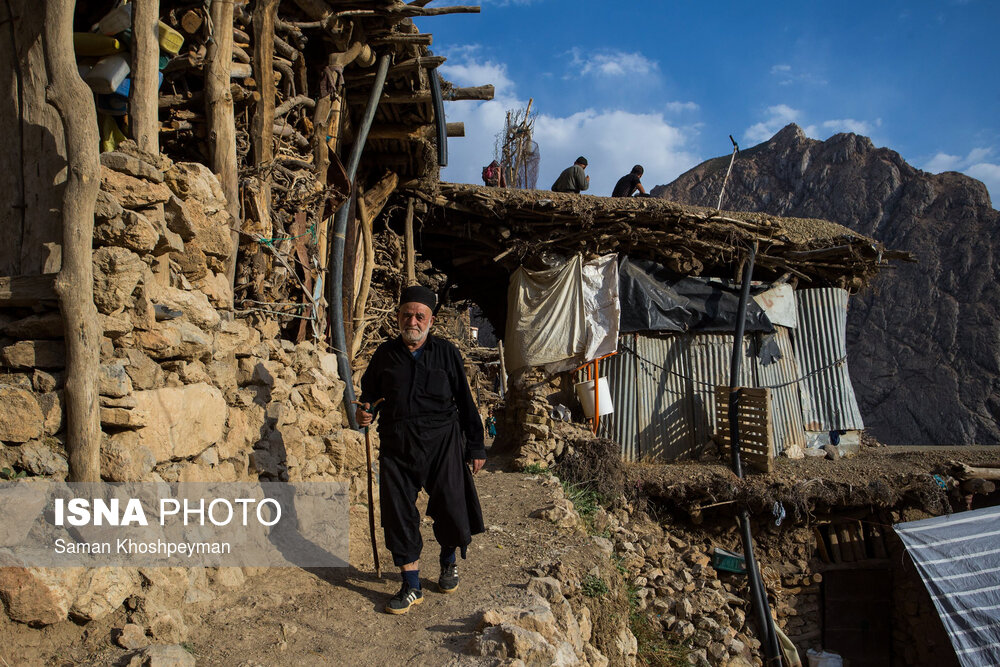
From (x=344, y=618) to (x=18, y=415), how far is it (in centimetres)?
164

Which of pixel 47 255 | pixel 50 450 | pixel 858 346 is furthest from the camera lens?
pixel 858 346

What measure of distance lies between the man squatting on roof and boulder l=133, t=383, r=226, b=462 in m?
0.75

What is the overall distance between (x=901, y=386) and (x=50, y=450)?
27.2m

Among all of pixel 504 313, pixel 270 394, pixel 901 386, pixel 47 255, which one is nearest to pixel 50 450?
pixel 47 255

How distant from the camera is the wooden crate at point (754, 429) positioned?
8.13m

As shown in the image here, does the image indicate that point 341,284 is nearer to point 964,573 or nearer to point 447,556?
point 447,556

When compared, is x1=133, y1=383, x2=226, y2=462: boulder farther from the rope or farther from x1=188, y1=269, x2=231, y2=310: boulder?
the rope

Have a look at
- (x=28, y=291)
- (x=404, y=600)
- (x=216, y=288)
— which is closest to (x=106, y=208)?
(x=28, y=291)

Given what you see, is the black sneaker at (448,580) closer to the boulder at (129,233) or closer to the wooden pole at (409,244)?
the boulder at (129,233)

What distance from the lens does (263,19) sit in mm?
4203

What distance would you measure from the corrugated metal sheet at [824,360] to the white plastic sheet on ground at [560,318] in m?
3.75

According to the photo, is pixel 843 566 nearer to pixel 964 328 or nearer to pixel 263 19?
pixel 263 19

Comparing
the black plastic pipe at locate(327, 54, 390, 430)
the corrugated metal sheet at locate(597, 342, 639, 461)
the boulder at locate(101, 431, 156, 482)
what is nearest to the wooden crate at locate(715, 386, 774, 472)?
the corrugated metal sheet at locate(597, 342, 639, 461)

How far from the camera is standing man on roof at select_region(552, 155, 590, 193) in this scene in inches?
384
